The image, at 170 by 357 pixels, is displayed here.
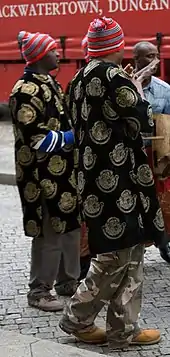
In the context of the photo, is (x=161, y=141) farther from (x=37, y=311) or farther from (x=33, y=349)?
(x=33, y=349)

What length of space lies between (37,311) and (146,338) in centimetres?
92

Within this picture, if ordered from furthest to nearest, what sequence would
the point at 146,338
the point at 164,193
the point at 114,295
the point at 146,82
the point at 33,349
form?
the point at 146,82
the point at 164,193
the point at 146,338
the point at 114,295
the point at 33,349

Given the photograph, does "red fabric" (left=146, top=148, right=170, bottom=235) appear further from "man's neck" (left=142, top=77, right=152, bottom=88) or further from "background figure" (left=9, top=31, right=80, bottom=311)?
"man's neck" (left=142, top=77, right=152, bottom=88)

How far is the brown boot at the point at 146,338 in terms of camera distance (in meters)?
4.24

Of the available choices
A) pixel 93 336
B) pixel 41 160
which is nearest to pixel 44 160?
pixel 41 160

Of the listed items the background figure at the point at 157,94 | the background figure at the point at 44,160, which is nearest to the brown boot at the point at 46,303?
the background figure at the point at 44,160

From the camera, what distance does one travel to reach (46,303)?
488 cm

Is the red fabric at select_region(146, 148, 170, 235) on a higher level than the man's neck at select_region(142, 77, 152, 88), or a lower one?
lower

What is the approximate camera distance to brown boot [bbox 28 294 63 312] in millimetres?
4859

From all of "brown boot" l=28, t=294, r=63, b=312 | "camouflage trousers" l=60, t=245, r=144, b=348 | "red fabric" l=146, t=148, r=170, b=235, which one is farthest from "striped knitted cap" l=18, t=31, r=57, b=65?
"brown boot" l=28, t=294, r=63, b=312

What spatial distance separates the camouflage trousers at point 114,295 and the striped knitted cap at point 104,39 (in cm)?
107

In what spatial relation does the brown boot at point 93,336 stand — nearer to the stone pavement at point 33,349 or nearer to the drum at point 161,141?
the stone pavement at point 33,349

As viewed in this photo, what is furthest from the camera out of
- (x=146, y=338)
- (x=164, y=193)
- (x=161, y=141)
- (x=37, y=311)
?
(x=164, y=193)

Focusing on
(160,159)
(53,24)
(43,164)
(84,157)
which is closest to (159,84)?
(160,159)
